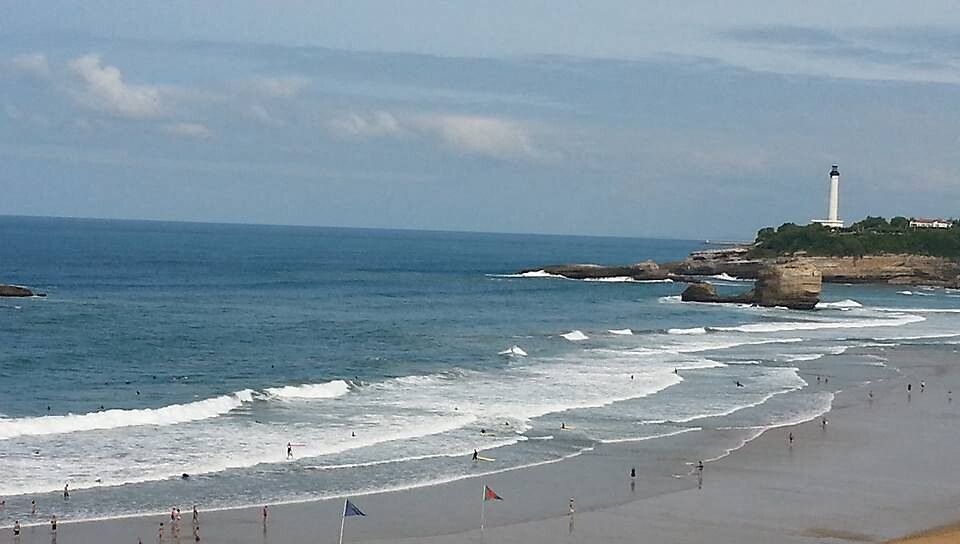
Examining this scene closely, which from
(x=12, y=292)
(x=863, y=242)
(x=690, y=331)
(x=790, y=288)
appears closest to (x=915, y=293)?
(x=863, y=242)

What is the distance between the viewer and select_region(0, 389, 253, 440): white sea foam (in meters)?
31.9

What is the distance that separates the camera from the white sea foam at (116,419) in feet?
105

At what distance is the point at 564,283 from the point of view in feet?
357

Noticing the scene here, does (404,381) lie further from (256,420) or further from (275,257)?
(275,257)

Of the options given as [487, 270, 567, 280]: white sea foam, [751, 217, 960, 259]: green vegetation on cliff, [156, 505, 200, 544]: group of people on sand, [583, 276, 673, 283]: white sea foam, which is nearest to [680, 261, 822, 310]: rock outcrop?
[583, 276, 673, 283]: white sea foam

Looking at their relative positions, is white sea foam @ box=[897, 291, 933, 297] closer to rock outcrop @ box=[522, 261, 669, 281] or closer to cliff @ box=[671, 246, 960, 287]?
cliff @ box=[671, 246, 960, 287]

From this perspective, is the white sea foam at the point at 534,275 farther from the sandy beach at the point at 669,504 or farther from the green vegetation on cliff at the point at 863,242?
the sandy beach at the point at 669,504

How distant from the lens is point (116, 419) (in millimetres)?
33625

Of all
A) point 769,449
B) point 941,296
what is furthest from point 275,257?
point 769,449

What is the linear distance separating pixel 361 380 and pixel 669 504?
19.2 metres

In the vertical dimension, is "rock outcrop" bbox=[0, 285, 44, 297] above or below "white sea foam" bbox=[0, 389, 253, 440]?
above

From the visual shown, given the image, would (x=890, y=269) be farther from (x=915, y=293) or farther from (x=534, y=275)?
(x=534, y=275)

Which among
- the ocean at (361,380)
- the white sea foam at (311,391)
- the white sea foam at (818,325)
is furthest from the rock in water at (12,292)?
the white sea foam at (818,325)

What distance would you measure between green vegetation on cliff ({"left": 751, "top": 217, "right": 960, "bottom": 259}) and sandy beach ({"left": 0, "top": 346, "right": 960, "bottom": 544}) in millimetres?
82671
